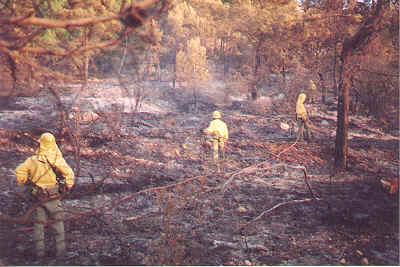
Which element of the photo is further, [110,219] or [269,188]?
[269,188]

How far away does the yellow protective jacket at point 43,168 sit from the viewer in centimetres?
318

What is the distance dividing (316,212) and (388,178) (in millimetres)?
2423

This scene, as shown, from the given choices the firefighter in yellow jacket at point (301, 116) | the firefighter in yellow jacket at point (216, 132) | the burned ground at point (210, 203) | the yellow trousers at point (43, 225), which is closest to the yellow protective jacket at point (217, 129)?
the firefighter in yellow jacket at point (216, 132)

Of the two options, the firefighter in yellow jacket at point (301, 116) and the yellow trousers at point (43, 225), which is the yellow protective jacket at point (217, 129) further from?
the yellow trousers at point (43, 225)

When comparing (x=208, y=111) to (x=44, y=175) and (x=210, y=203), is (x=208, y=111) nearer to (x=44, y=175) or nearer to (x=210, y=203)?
(x=210, y=203)

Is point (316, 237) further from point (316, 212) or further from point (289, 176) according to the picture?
point (289, 176)

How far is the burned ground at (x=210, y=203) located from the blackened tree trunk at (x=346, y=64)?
60 centimetres

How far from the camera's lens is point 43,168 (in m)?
3.23

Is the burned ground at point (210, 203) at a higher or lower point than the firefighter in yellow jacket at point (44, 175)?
lower

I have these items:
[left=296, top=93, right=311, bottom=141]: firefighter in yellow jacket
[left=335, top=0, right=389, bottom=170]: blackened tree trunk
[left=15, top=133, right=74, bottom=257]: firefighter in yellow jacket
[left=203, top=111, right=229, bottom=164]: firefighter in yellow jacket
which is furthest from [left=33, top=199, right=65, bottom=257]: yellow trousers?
[left=296, top=93, right=311, bottom=141]: firefighter in yellow jacket

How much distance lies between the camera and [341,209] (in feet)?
17.0

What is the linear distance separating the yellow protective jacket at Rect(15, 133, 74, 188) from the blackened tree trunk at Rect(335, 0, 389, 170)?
566cm

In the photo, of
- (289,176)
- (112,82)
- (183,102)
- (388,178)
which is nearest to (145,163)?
(289,176)

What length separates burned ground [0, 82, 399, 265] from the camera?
3871mm
